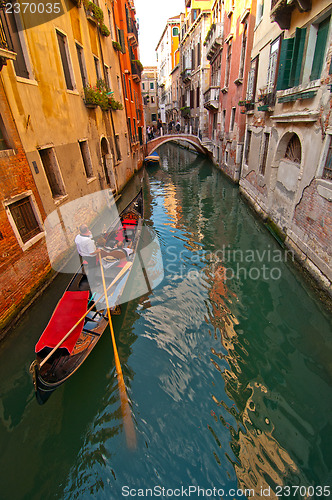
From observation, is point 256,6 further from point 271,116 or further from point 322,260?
point 322,260

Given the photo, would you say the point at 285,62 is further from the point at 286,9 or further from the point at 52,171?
the point at 52,171

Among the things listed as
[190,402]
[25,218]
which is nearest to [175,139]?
[25,218]

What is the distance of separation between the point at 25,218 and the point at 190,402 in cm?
429

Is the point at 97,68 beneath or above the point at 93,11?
beneath

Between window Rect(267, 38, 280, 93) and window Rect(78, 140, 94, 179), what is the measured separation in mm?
5782

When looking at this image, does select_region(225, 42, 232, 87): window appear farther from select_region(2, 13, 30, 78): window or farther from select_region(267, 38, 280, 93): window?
select_region(2, 13, 30, 78): window

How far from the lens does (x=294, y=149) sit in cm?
673

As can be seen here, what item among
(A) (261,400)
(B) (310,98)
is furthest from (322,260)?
(B) (310,98)

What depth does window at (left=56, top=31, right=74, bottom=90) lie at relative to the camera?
6724 millimetres

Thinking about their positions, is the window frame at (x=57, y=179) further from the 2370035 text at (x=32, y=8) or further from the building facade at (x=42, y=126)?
the 2370035 text at (x=32, y=8)

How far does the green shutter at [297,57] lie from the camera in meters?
5.63

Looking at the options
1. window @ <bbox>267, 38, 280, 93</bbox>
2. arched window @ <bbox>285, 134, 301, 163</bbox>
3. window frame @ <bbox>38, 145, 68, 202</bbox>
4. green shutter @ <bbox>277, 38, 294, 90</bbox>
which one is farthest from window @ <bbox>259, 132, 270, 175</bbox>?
window frame @ <bbox>38, 145, 68, 202</bbox>

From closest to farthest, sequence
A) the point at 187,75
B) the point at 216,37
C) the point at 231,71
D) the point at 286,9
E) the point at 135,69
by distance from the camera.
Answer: the point at 286,9 → the point at 231,71 → the point at 216,37 → the point at 135,69 → the point at 187,75

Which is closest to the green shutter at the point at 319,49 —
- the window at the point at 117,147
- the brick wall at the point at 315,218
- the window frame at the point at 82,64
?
the brick wall at the point at 315,218
